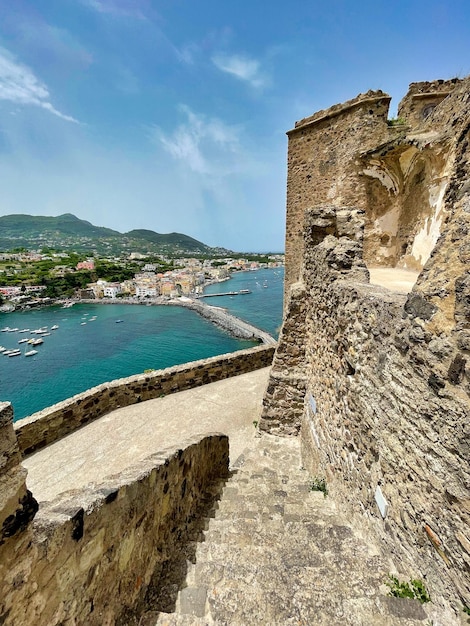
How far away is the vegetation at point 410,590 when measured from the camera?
1.91 metres

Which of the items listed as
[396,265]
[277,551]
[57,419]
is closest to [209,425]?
[57,419]

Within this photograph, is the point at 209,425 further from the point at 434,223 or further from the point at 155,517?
the point at 434,223

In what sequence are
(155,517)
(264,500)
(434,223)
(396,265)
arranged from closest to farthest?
(155,517), (264,500), (434,223), (396,265)

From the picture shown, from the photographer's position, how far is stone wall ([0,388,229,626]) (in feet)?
4.54

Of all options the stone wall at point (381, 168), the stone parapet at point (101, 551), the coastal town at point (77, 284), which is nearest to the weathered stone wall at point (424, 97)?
the stone wall at point (381, 168)

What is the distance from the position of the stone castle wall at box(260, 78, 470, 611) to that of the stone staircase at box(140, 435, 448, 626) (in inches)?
10.1

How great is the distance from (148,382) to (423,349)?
757 centimetres

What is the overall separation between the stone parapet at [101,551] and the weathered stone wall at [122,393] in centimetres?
521

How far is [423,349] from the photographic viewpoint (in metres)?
1.93

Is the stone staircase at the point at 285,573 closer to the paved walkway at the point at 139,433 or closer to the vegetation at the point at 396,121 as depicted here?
the paved walkway at the point at 139,433

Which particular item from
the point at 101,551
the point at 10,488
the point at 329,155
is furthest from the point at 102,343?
the point at 10,488

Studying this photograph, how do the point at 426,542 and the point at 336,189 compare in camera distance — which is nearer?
the point at 426,542

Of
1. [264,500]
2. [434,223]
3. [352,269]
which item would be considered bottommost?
[264,500]

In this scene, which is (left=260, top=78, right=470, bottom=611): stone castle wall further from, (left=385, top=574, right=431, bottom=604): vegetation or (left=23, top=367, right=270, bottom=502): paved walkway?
(left=23, top=367, right=270, bottom=502): paved walkway
